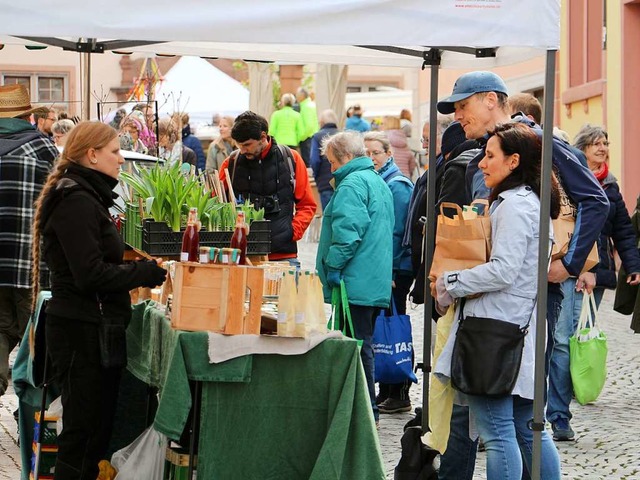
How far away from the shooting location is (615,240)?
8672 millimetres

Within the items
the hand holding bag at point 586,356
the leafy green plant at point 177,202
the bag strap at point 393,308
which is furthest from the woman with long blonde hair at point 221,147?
the leafy green plant at point 177,202

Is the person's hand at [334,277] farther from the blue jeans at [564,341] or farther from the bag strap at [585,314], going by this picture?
the bag strap at [585,314]

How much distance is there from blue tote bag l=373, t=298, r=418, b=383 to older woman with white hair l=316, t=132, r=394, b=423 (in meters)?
0.24

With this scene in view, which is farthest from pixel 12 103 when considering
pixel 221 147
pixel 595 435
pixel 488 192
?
pixel 221 147

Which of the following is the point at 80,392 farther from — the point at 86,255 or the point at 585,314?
the point at 585,314

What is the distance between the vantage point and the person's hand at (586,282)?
324 inches

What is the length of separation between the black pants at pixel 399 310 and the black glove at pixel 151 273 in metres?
3.29

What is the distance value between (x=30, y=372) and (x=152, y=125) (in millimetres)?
5482

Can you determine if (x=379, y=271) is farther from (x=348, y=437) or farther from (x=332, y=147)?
(x=348, y=437)

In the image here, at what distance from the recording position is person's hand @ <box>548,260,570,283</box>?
5.83 metres

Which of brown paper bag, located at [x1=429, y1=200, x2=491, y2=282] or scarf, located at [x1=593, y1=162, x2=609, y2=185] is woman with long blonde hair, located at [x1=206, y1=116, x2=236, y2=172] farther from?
brown paper bag, located at [x1=429, y1=200, x2=491, y2=282]

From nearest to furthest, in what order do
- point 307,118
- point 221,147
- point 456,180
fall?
1. point 456,180
2. point 221,147
3. point 307,118

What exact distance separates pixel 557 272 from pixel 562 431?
235 centimetres

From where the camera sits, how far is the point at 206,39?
16.7ft
